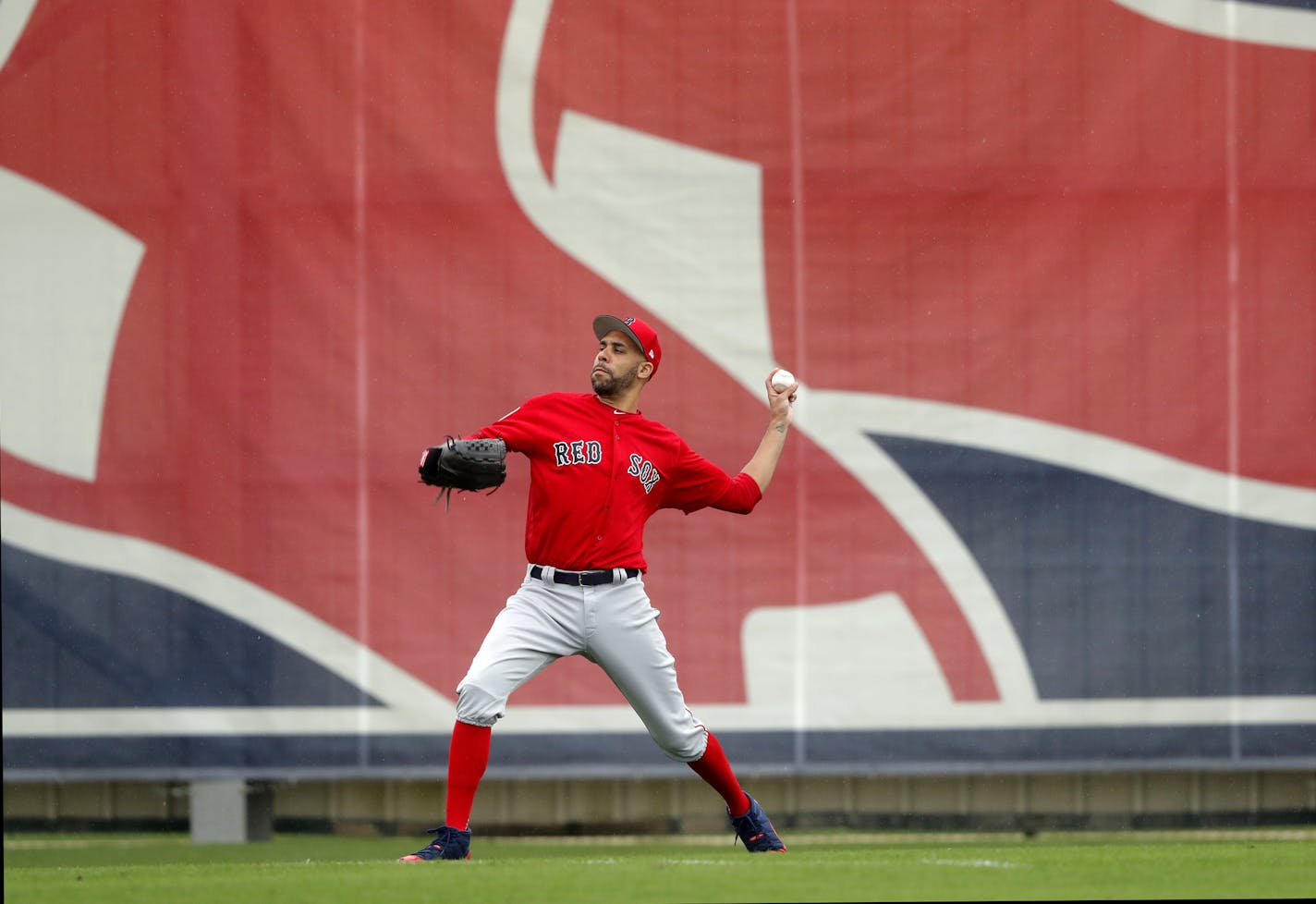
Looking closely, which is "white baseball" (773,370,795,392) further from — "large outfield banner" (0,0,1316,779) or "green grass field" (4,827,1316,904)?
"green grass field" (4,827,1316,904)

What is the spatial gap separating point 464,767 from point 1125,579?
2.81 metres

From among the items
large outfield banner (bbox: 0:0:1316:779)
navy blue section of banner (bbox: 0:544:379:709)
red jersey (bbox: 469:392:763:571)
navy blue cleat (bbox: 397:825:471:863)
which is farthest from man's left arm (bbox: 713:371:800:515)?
navy blue section of banner (bbox: 0:544:379:709)

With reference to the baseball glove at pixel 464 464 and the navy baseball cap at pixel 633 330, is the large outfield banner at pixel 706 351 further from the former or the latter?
the baseball glove at pixel 464 464

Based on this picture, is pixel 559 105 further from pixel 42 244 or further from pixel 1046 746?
pixel 1046 746

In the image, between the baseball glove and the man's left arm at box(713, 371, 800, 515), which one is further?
the man's left arm at box(713, 371, 800, 515)

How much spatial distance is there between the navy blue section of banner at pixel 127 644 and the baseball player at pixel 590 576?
5.35ft

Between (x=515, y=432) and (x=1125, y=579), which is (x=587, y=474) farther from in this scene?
(x=1125, y=579)

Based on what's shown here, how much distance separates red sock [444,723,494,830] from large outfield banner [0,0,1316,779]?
1.50 meters

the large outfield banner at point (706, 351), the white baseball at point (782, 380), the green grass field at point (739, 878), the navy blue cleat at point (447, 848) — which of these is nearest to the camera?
the green grass field at point (739, 878)

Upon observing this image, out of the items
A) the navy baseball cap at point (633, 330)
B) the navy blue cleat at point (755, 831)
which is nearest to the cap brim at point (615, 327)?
the navy baseball cap at point (633, 330)

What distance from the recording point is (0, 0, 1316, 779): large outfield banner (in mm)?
5719

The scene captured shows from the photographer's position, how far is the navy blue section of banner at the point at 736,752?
5719 millimetres

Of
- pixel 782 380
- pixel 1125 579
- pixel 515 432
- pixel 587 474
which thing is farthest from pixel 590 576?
pixel 1125 579

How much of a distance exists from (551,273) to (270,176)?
3.69 feet
